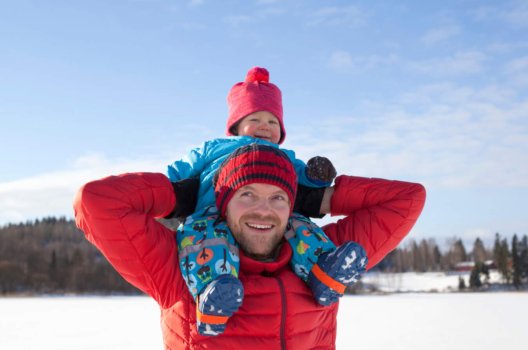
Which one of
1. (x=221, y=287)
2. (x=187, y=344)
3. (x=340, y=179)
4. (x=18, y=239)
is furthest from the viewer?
(x=18, y=239)

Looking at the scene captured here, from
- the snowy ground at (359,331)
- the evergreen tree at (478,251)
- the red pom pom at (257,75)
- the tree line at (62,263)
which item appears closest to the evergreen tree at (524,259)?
the tree line at (62,263)

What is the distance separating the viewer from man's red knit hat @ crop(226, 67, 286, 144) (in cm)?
278

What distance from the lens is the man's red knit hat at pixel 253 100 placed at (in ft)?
9.12

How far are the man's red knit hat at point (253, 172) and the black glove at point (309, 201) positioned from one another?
235 mm

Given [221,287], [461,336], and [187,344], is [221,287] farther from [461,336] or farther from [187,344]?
[461,336]

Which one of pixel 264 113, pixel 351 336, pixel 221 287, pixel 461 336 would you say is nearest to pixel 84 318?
pixel 351 336

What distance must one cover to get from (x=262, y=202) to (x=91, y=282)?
40.4 meters

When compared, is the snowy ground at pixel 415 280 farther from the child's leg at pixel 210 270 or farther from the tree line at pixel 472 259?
the child's leg at pixel 210 270

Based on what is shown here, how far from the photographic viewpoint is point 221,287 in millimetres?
1627

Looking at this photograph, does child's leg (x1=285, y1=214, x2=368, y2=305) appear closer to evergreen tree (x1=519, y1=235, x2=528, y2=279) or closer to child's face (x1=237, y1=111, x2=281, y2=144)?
child's face (x1=237, y1=111, x2=281, y2=144)

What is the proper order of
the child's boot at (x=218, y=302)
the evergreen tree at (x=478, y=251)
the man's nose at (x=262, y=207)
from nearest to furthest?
the child's boot at (x=218, y=302) < the man's nose at (x=262, y=207) < the evergreen tree at (x=478, y=251)

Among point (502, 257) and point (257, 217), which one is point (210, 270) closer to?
point (257, 217)

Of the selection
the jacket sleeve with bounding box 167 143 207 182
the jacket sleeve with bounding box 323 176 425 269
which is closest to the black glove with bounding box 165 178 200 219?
the jacket sleeve with bounding box 167 143 207 182

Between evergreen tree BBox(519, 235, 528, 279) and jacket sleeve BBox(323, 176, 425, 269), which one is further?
evergreen tree BBox(519, 235, 528, 279)
